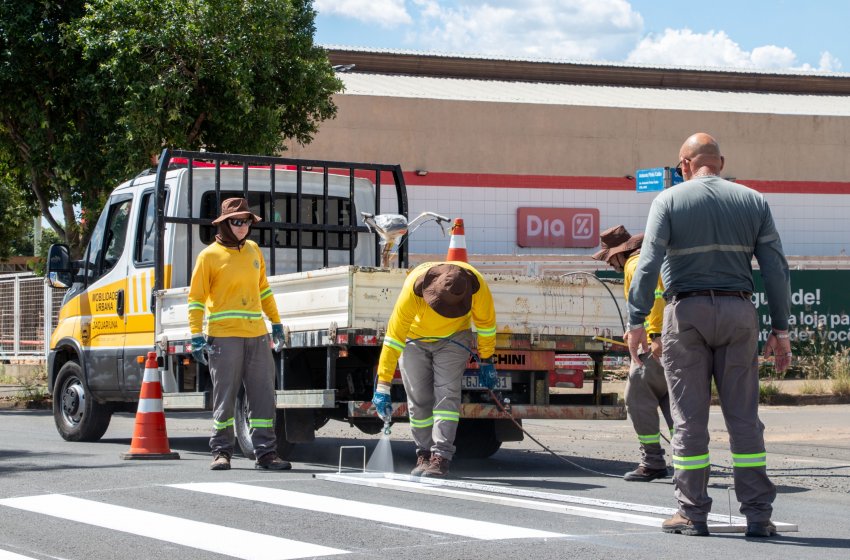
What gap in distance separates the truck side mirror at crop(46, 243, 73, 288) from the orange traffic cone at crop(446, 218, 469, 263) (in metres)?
5.12

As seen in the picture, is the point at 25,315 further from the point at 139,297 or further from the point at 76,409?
the point at 139,297

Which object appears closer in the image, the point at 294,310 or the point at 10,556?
the point at 10,556

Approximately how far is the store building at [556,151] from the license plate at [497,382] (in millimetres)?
24456

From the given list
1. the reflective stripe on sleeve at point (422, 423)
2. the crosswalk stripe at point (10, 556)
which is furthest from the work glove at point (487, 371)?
the crosswalk stripe at point (10, 556)

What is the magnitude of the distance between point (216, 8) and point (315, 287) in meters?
9.78

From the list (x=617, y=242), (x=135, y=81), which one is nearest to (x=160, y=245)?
(x=617, y=242)

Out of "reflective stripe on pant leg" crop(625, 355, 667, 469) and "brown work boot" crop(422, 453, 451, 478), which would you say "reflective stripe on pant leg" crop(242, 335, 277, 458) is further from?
"reflective stripe on pant leg" crop(625, 355, 667, 469)

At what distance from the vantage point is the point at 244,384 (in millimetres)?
10359

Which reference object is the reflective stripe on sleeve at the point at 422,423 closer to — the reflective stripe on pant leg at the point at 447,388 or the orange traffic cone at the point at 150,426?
the reflective stripe on pant leg at the point at 447,388

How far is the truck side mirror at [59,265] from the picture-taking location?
1346 centimetres

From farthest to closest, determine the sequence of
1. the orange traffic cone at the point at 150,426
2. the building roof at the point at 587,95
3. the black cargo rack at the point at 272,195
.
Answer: the building roof at the point at 587,95
the black cargo rack at the point at 272,195
the orange traffic cone at the point at 150,426

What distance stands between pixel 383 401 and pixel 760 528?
3.37 metres

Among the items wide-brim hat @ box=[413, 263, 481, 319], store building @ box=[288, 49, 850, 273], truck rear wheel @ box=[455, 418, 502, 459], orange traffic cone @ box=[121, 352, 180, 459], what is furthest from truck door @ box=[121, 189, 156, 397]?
store building @ box=[288, 49, 850, 273]

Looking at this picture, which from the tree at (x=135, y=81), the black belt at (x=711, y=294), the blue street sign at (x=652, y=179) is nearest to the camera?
the black belt at (x=711, y=294)
